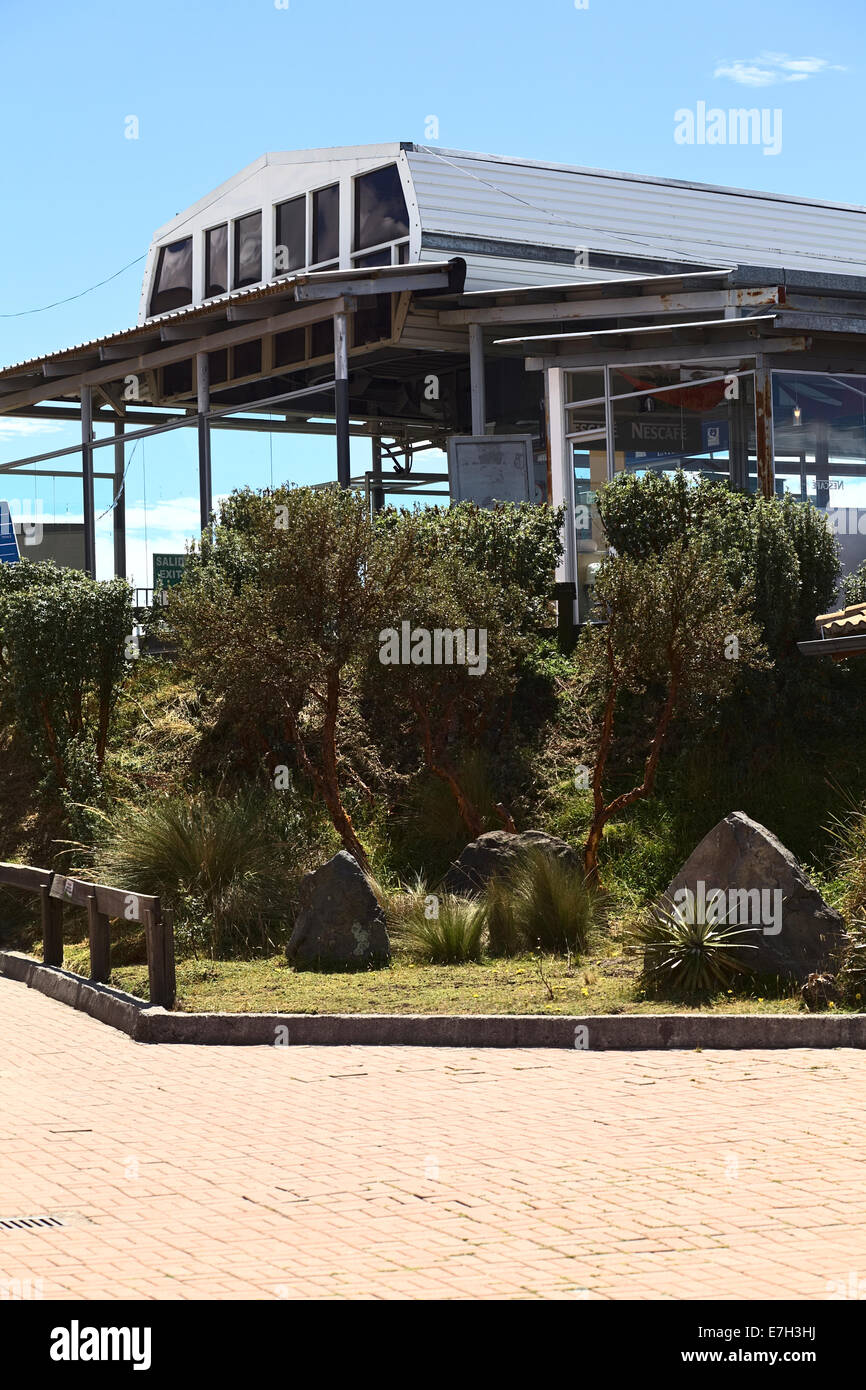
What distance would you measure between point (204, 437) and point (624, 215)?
823 cm

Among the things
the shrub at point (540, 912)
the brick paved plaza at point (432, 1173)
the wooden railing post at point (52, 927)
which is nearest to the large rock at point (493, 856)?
the shrub at point (540, 912)

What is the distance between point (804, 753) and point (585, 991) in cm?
526

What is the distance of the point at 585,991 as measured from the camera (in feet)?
34.8

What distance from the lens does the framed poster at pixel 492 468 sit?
66.0 feet

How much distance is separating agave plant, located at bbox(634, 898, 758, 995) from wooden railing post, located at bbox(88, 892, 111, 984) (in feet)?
14.1

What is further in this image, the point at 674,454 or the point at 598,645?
the point at 674,454

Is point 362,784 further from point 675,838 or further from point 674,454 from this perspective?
point 674,454

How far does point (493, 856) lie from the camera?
43.7 feet

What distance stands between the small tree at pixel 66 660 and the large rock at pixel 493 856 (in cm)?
569

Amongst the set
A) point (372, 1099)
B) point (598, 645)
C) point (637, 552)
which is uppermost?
point (637, 552)

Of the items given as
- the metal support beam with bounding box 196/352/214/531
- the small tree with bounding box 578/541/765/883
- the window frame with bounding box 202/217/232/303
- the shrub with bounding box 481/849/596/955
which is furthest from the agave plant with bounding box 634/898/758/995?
the window frame with bounding box 202/217/232/303

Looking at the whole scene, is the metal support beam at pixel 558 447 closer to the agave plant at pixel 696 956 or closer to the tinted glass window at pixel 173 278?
the agave plant at pixel 696 956

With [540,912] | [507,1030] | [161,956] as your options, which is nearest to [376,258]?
[540,912]
